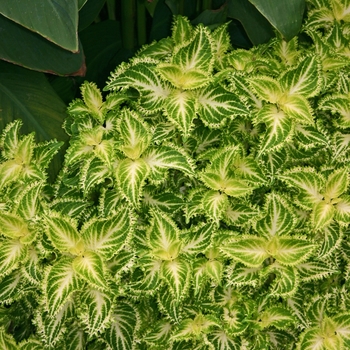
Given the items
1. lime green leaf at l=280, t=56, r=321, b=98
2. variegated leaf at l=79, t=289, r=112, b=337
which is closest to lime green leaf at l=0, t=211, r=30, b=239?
variegated leaf at l=79, t=289, r=112, b=337

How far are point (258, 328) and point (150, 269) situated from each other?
0.64 ft

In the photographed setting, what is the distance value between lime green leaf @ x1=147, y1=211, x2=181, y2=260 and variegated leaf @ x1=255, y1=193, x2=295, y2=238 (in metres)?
0.13

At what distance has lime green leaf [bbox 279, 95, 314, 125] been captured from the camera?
78cm

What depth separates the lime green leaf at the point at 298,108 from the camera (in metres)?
0.78

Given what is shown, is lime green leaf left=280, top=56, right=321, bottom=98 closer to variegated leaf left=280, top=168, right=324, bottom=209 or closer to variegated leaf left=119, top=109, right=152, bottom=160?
variegated leaf left=280, top=168, right=324, bottom=209

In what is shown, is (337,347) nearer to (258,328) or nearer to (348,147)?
(258,328)

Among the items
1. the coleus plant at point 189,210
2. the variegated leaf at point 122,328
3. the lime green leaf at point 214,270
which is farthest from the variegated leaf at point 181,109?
the variegated leaf at point 122,328

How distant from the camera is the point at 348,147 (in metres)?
0.84

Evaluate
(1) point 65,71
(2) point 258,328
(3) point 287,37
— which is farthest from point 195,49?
(2) point 258,328

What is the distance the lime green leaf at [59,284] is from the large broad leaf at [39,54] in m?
0.43

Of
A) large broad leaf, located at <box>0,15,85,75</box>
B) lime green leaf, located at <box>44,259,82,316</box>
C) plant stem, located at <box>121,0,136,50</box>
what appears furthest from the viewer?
plant stem, located at <box>121,0,136,50</box>

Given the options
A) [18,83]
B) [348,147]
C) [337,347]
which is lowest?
[337,347]

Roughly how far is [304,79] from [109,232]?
38cm

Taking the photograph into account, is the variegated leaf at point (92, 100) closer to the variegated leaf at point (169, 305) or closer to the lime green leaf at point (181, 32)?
the lime green leaf at point (181, 32)
